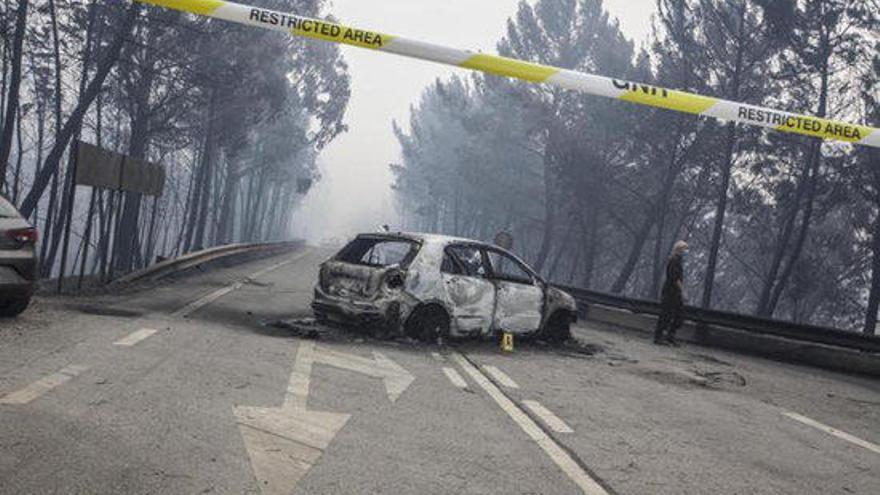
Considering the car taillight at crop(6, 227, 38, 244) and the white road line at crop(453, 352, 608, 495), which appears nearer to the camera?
the white road line at crop(453, 352, 608, 495)

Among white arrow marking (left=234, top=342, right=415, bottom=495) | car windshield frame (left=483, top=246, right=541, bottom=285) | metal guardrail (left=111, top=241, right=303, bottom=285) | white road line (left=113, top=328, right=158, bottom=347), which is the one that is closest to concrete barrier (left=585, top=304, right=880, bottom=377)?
car windshield frame (left=483, top=246, right=541, bottom=285)

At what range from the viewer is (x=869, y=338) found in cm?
1219

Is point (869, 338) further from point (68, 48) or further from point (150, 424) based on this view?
point (68, 48)

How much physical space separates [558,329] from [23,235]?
278 inches

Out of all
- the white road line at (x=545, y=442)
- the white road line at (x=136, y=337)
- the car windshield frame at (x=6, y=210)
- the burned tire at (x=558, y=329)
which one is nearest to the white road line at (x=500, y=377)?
the white road line at (x=545, y=442)

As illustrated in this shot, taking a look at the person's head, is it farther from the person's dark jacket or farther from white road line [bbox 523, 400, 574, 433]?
white road line [bbox 523, 400, 574, 433]

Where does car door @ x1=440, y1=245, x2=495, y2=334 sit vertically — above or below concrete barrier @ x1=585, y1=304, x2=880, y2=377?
above

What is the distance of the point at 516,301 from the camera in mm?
10469

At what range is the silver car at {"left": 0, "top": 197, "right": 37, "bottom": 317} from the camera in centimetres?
766

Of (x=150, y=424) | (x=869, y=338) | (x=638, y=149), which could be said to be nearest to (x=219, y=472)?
(x=150, y=424)

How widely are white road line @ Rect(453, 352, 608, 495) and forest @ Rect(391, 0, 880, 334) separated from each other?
64.9 ft

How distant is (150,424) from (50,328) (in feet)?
12.4

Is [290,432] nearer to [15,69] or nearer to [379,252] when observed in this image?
[379,252]

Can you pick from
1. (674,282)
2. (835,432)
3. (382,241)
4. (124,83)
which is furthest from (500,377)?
(124,83)
